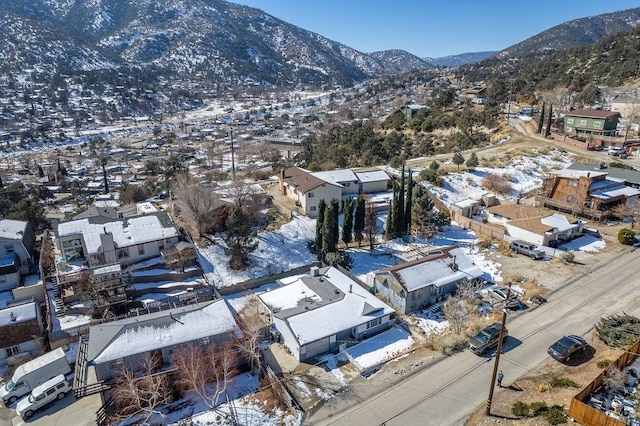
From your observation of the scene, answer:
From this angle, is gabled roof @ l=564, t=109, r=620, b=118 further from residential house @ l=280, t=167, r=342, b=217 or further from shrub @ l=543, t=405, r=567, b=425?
shrub @ l=543, t=405, r=567, b=425

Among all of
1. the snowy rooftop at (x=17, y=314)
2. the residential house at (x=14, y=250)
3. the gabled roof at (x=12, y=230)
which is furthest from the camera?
the gabled roof at (x=12, y=230)

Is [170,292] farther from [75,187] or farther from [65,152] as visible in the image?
[65,152]

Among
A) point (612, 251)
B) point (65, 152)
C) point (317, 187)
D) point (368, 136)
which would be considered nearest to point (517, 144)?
point (368, 136)

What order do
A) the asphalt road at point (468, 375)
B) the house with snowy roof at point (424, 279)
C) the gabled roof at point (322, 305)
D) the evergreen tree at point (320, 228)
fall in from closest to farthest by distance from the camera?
the asphalt road at point (468, 375)
the gabled roof at point (322, 305)
the house with snowy roof at point (424, 279)
the evergreen tree at point (320, 228)

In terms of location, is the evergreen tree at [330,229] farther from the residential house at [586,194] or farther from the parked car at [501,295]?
the residential house at [586,194]

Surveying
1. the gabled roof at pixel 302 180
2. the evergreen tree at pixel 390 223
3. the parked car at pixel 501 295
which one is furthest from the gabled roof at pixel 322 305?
the gabled roof at pixel 302 180

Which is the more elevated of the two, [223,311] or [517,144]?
[517,144]

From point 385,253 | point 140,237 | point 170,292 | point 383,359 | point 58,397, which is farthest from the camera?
point 385,253
